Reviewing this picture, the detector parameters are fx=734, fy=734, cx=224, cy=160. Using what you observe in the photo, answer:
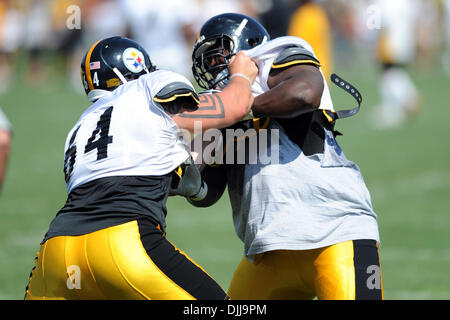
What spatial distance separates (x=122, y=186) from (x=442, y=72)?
70.5ft

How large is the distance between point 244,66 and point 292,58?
0.23 metres

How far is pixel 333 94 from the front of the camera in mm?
18172

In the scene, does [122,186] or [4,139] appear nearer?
[122,186]

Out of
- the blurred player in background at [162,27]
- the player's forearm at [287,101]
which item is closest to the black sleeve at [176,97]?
the player's forearm at [287,101]

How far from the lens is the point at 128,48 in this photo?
354 centimetres

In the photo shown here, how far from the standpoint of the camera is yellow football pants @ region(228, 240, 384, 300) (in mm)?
3271

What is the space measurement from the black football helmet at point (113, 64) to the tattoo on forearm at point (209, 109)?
1.43ft

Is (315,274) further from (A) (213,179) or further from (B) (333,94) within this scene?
(B) (333,94)

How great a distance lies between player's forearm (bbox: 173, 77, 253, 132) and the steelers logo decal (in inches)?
15.7

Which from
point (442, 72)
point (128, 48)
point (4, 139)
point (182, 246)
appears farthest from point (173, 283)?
point (442, 72)

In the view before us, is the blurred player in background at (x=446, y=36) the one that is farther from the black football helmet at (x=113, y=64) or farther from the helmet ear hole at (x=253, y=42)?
the black football helmet at (x=113, y=64)

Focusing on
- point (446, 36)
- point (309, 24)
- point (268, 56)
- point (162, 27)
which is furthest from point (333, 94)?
point (268, 56)
